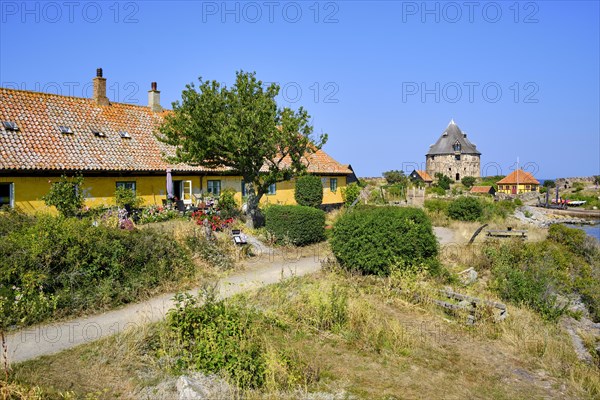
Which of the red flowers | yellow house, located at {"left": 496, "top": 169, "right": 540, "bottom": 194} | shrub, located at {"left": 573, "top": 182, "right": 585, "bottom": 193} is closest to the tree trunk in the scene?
the red flowers

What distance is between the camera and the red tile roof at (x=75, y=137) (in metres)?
18.9

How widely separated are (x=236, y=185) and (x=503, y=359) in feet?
66.3

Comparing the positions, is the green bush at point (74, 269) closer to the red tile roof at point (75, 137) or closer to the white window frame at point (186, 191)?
the red tile roof at point (75, 137)

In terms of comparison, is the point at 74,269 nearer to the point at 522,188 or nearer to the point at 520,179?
the point at 522,188

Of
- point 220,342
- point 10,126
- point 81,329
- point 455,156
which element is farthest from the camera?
point 455,156

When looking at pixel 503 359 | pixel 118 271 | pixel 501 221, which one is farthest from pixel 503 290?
pixel 501 221

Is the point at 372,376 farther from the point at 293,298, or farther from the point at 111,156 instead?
the point at 111,156

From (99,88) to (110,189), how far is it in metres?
6.93

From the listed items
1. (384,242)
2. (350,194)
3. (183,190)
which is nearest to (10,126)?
(183,190)

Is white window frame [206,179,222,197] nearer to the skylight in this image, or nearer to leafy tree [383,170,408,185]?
the skylight

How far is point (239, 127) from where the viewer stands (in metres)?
17.4

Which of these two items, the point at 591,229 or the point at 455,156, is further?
the point at 455,156

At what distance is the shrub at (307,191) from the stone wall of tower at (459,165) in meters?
57.1

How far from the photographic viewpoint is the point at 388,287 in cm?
1183
